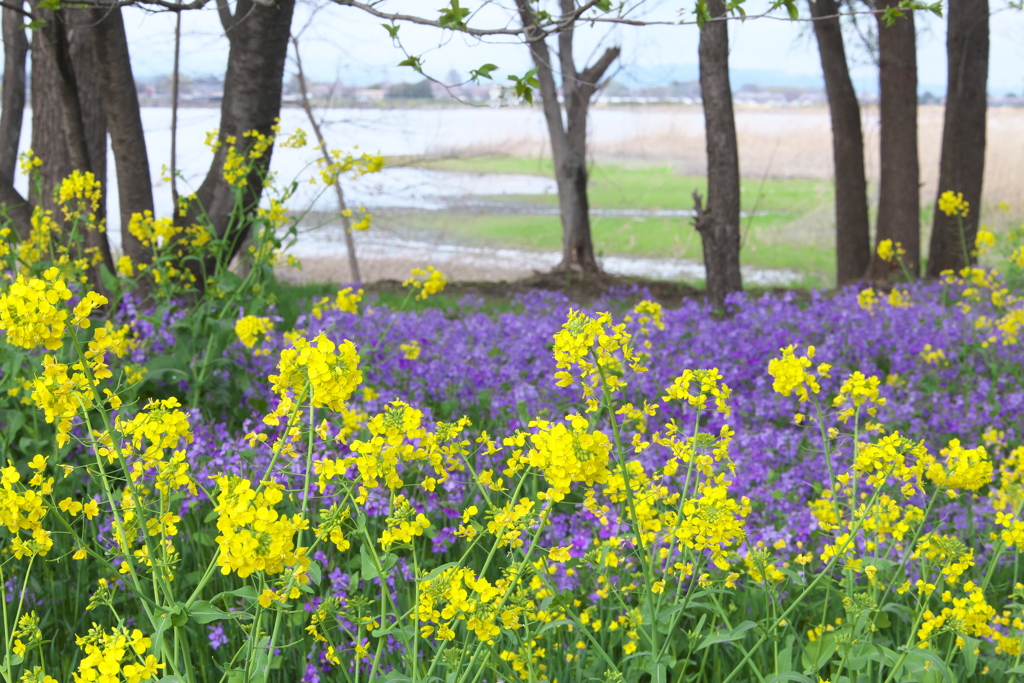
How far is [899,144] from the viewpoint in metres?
7.80

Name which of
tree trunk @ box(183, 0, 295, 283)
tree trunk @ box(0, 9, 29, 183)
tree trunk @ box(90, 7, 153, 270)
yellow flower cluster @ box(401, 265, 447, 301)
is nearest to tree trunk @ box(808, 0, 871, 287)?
tree trunk @ box(183, 0, 295, 283)

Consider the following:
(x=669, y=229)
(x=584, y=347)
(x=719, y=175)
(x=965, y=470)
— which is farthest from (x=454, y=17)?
(x=669, y=229)

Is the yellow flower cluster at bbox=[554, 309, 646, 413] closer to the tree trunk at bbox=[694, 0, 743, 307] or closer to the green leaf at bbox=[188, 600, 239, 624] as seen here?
the green leaf at bbox=[188, 600, 239, 624]

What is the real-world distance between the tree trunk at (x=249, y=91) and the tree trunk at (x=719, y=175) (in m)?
3.15

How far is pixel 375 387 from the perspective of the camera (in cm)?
379

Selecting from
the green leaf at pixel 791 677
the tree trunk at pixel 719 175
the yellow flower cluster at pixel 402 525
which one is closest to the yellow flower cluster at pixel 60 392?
the yellow flower cluster at pixel 402 525

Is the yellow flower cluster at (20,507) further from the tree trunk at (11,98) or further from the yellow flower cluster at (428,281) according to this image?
the tree trunk at (11,98)

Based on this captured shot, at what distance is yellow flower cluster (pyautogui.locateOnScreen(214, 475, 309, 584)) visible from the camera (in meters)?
1.12

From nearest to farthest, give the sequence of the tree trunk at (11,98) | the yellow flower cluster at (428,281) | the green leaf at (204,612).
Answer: the green leaf at (204,612)
the yellow flower cluster at (428,281)
the tree trunk at (11,98)

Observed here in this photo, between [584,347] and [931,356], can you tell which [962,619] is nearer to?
[584,347]

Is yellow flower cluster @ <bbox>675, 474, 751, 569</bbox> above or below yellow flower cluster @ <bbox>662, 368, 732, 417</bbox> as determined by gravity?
below

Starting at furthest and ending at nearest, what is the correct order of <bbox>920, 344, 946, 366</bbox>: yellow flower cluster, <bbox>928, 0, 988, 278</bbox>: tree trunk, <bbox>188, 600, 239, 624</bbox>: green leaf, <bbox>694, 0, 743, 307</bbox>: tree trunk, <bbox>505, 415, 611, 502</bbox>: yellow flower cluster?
1. <bbox>928, 0, 988, 278</bbox>: tree trunk
2. <bbox>694, 0, 743, 307</bbox>: tree trunk
3. <bbox>920, 344, 946, 366</bbox>: yellow flower cluster
4. <bbox>188, 600, 239, 624</bbox>: green leaf
5. <bbox>505, 415, 611, 502</bbox>: yellow flower cluster

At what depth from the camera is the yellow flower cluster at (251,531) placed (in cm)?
112

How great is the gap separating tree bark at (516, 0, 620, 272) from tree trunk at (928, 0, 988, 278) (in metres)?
3.33
